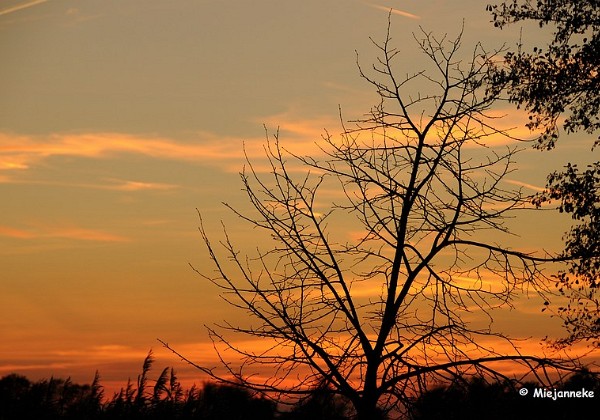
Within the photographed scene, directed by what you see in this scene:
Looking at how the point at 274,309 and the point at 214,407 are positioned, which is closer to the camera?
the point at 274,309

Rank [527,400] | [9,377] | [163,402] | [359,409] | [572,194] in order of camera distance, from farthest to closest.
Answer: [572,194]
[9,377]
[163,402]
[527,400]
[359,409]

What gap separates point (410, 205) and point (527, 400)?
8.31 feet

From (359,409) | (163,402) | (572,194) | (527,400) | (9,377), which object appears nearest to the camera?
(359,409)

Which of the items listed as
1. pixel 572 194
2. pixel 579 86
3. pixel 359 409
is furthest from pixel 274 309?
pixel 579 86

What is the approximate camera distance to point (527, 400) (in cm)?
997

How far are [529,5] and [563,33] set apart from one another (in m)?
0.93

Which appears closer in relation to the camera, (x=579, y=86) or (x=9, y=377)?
(x=9, y=377)

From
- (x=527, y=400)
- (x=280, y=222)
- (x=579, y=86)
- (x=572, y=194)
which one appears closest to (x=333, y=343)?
(x=280, y=222)

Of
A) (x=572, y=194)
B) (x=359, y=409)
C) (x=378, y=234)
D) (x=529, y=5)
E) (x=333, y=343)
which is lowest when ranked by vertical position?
(x=359, y=409)

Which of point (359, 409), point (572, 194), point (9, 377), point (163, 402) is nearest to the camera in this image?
point (359, 409)

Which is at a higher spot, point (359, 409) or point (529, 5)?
point (529, 5)

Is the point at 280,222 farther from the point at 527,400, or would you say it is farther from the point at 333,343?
the point at 527,400

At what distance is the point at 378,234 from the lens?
33.2 feet

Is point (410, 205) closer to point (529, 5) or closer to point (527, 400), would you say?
point (527, 400)
